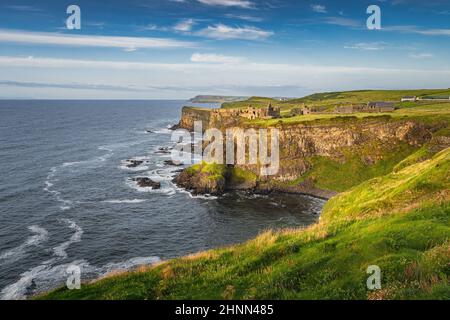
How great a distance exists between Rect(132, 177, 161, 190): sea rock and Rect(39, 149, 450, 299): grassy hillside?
79437 mm

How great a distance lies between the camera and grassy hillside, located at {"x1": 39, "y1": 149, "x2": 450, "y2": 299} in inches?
Answer: 717

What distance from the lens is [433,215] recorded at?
89.5 ft

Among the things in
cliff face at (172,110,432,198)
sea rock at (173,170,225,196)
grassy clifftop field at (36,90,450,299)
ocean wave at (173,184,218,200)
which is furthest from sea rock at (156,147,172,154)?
grassy clifftop field at (36,90,450,299)

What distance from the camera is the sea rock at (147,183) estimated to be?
107500 millimetres

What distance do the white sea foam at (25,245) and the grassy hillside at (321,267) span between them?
40.5m

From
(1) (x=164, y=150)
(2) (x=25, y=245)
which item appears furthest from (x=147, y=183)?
(1) (x=164, y=150)

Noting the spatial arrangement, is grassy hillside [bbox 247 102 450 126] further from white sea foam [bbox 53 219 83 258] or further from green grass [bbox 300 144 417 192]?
white sea foam [bbox 53 219 83 258]

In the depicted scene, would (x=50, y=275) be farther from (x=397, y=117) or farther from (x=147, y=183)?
(x=397, y=117)

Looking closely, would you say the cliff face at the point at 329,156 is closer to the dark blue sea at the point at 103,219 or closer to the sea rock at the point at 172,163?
the dark blue sea at the point at 103,219

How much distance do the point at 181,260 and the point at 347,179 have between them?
8840cm

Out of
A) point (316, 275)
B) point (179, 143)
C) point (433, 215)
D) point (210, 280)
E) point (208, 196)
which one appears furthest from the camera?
point (179, 143)
